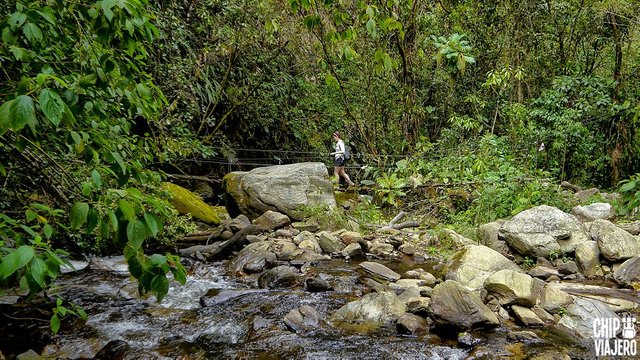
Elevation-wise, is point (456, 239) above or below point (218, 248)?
above

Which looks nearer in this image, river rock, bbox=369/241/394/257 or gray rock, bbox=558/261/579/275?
gray rock, bbox=558/261/579/275

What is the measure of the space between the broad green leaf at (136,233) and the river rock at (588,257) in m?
5.58

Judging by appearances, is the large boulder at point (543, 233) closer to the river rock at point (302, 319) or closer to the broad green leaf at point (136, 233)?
the river rock at point (302, 319)

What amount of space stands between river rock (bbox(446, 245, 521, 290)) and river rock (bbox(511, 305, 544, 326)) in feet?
2.25

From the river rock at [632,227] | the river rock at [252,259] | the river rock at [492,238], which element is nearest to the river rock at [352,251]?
the river rock at [252,259]

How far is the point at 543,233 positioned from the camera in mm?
6059

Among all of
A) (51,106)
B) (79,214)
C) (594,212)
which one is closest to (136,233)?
(79,214)

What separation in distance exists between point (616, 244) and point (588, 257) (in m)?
0.34

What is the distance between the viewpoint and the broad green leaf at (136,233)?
139 centimetres

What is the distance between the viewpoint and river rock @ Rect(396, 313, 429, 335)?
4066 millimetres

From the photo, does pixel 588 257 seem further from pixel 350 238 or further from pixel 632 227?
pixel 350 238

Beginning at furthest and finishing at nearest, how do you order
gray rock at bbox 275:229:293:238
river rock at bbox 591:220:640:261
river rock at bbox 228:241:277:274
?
gray rock at bbox 275:229:293:238 < river rock at bbox 228:241:277:274 < river rock at bbox 591:220:640:261

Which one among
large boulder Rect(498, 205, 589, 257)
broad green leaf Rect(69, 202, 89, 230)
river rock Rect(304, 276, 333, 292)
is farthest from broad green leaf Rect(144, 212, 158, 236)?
large boulder Rect(498, 205, 589, 257)
